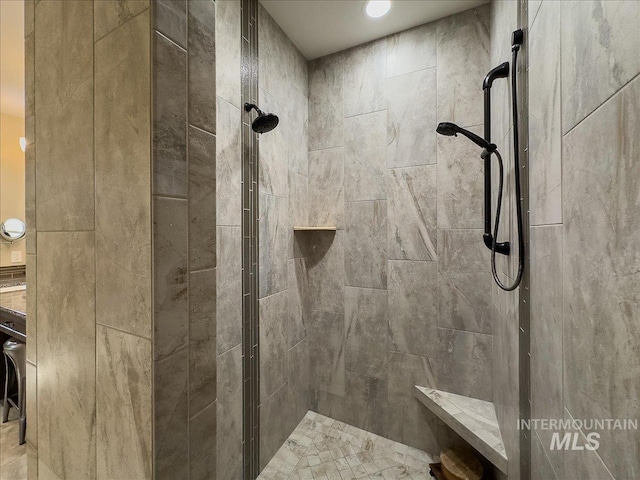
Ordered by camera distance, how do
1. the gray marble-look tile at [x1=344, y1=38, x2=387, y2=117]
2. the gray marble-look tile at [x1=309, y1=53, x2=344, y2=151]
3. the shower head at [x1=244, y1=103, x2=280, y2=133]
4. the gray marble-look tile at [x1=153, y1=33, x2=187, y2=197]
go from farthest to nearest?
the gray marble-look tile at [x1=309, y1=53, x2=344, y2=151]
the gray marble-look tile at [x1=344, y1=38, x2=387, y2=117]
the shower head at [x1=244, y1=103, x2=280, y2=133]
the gray marble-look tile at [x1=153, y1=33, x2=187, y2=197]

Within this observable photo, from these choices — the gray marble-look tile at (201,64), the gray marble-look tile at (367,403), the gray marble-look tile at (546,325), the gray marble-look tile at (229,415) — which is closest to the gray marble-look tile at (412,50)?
the gray marble-look tile at (546,325)

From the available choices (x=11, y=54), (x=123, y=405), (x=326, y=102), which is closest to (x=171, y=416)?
(x=123, y=405)

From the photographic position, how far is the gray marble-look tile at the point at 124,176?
0.42 m

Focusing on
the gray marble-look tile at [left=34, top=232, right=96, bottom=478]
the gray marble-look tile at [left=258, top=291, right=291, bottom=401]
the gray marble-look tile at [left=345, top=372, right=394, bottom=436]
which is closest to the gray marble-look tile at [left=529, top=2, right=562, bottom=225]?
the gray marble-look tile at [left=34, top=232, right=96, bottom=478]

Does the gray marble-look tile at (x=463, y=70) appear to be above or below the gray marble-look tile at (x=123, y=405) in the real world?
above

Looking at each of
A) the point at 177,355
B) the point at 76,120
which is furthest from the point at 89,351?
the point at 76,120

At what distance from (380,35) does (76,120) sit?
6.27 ft

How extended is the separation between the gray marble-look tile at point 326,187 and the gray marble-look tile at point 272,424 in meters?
1.20

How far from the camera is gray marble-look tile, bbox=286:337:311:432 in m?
1.84

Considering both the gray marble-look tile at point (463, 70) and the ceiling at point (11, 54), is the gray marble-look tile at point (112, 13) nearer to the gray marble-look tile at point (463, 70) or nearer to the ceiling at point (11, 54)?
the gray marble-look tile at point (463, 70)

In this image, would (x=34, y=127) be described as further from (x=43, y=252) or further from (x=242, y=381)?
(x=242, y=381)

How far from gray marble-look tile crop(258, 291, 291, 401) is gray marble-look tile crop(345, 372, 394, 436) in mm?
529

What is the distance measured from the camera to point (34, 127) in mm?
634

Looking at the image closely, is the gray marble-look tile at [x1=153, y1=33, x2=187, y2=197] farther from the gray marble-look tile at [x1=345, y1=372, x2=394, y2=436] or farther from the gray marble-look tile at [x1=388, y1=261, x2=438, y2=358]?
the gray marble-look tile at [x1=345, y1=372, x2=394, y2=436]
